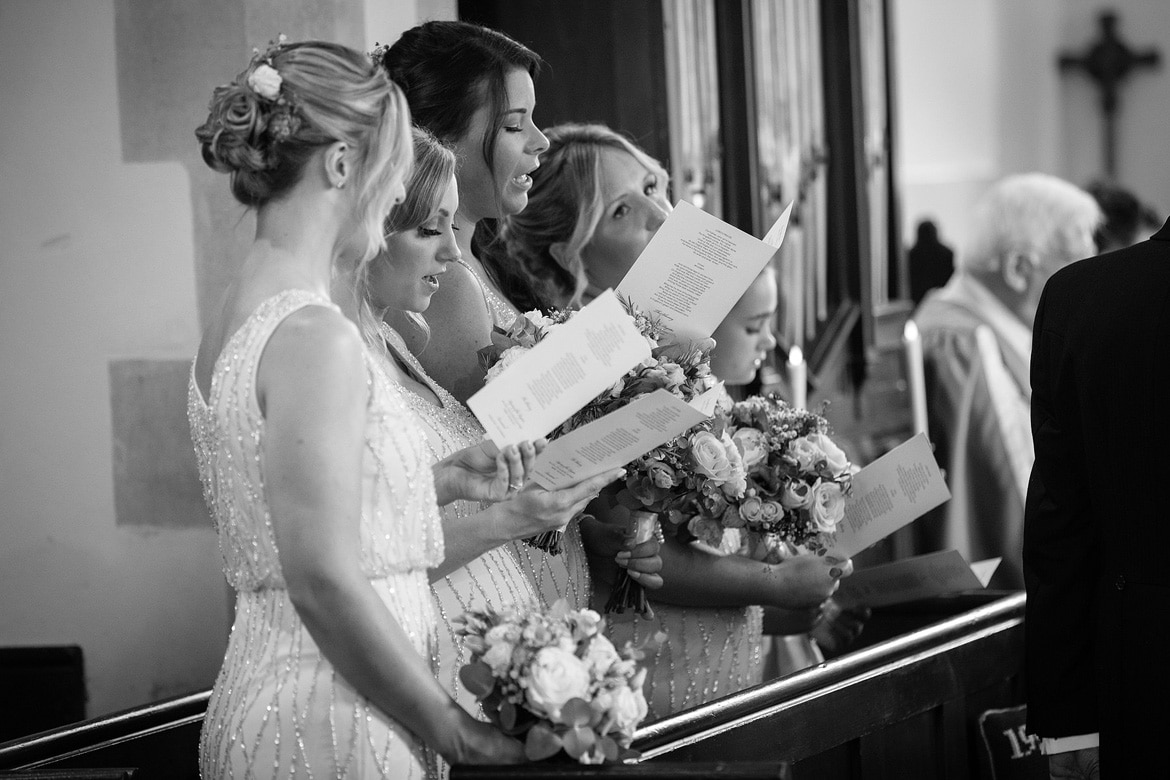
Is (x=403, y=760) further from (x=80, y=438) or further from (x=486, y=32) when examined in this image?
(x=80, y=438)

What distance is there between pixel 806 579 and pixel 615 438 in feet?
2.86

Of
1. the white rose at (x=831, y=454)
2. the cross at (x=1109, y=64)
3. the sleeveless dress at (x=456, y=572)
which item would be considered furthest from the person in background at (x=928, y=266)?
the sleeveless dress at (x=456, y=572)

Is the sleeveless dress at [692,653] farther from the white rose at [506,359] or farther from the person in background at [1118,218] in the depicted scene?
the person in background at [1118,218]

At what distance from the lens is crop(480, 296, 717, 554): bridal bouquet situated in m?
2.36

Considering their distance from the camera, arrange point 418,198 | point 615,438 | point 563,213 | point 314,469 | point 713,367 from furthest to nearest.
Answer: point 713,367, point 563,213, point 418,198, point 615,438, point 314,469

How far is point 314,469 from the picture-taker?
66.1 inches

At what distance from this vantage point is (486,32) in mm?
2713

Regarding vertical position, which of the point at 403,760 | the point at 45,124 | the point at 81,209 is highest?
the point at 45,124

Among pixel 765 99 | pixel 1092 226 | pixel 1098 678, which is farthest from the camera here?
pixel 1092 226

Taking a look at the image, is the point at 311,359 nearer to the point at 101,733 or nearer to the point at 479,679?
the point at 479,679

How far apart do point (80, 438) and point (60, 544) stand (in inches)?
10.0

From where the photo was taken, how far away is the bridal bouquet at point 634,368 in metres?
2.36

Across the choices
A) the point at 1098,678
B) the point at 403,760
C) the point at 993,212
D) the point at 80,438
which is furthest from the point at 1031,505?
the point at 993,212

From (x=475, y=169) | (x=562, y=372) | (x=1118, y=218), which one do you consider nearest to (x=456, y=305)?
(x=475, y=169)
